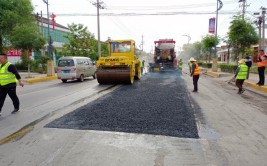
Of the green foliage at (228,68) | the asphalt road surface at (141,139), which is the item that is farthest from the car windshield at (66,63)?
the green foliage at (228,68)

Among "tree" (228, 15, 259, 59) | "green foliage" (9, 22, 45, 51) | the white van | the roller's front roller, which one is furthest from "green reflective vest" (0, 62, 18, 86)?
"tree" (228, 15, 259, 59)

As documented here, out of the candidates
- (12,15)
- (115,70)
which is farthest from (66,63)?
(12,15)

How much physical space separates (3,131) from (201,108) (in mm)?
5605

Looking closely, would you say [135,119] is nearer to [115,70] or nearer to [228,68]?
[115,70]

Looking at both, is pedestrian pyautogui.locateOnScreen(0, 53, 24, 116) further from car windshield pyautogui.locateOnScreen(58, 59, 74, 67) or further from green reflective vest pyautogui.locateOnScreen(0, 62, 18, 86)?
car windshield pyautogui.locateOnScreen(58, 59, 74, 67)

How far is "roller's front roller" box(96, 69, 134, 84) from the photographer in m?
14.0

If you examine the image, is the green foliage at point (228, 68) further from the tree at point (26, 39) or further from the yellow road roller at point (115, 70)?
the tree at point (26, 39)

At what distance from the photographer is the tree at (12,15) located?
23281 mm

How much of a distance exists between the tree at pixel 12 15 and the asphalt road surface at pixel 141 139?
19.5 m

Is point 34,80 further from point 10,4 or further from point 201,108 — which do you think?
point 201,108

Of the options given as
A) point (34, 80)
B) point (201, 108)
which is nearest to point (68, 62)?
point (34, 80)

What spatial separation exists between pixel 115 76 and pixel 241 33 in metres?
15.1

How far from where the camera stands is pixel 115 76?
14188 millimetres

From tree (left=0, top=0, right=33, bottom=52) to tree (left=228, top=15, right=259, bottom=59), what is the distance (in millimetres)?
20243
